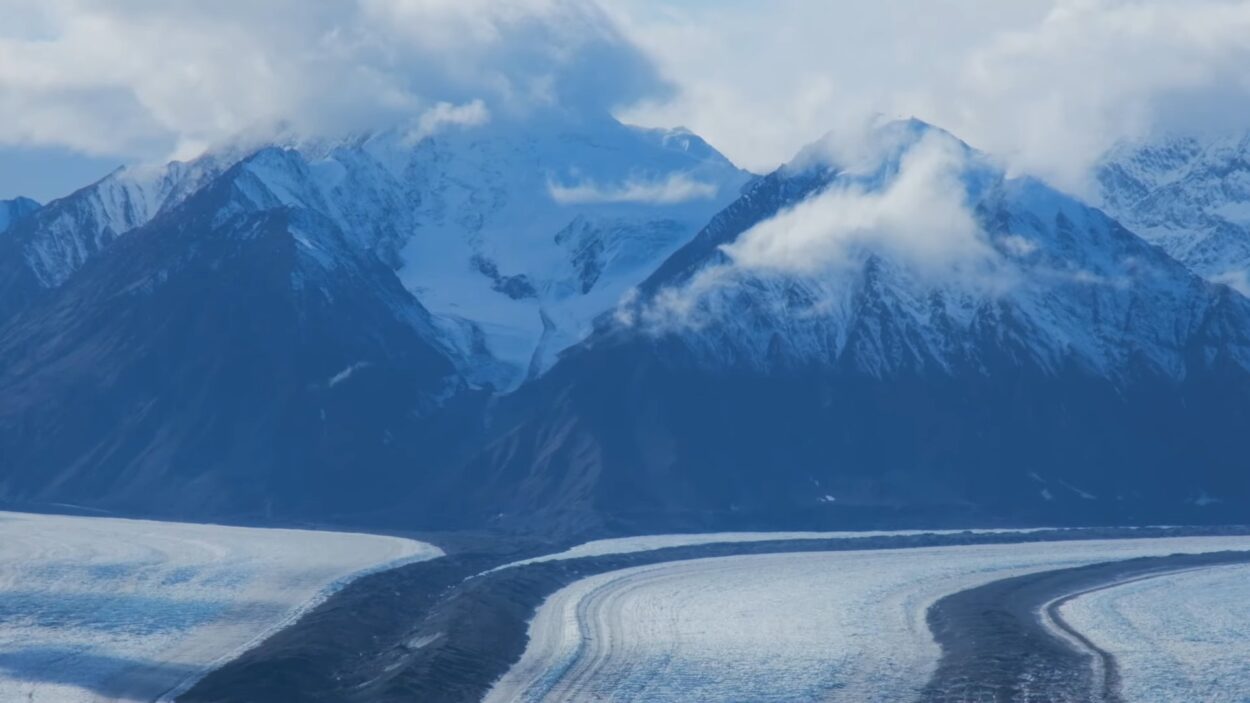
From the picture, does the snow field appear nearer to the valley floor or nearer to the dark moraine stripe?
the valley floor

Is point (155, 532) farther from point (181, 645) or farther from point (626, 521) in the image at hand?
point (181, 645)

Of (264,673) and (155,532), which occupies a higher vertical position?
(155,532)

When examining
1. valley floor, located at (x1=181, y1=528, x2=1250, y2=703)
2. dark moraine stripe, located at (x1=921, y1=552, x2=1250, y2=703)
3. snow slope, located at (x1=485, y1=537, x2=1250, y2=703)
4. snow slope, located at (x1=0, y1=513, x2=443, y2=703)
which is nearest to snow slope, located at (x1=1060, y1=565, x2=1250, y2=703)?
dark moraine stripe, located at (x1=921, y1=552, x2=1250, y2=703)

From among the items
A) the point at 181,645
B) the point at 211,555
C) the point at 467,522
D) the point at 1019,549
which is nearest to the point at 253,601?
the point at 181,645

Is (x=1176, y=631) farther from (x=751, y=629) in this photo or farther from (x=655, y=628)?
(x=655, y=628)

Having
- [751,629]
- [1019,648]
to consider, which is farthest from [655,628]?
[1019,648]

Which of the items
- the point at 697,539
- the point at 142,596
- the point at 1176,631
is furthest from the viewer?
the point at 697,539
